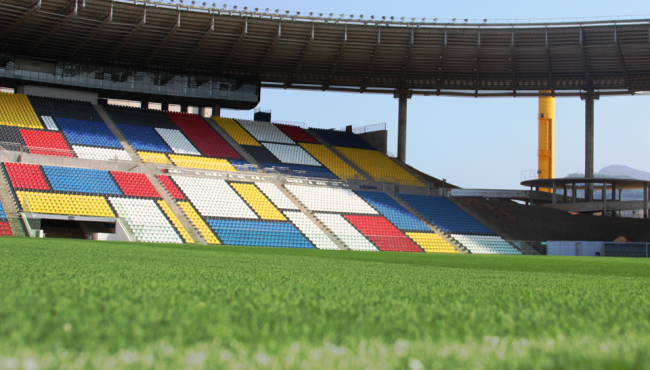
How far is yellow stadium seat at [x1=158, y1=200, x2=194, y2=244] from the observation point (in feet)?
70.2

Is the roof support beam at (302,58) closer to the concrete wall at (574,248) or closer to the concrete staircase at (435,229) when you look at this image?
the concrete staircase at (435,229)

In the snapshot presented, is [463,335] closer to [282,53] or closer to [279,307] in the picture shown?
[279,307]

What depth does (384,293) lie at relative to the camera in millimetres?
3041

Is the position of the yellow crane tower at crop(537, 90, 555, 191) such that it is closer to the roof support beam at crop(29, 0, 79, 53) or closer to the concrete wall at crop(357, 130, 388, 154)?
the concrete wall at crop(357, 130, 388, 154)

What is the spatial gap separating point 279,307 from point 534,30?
31.9m

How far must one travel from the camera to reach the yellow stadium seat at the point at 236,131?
33.6m

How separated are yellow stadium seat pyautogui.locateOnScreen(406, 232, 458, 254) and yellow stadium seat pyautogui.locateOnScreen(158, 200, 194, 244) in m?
10.7

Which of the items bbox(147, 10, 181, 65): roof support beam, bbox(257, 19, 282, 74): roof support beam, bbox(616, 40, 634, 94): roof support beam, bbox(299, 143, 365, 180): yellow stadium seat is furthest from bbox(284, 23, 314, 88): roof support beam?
bbox(616, 40, 634, 94): roof support beam

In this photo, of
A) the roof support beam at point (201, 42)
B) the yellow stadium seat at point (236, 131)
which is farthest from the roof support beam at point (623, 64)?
the roof support beam at point (201, 42)

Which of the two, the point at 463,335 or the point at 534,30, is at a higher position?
the point at 534,30

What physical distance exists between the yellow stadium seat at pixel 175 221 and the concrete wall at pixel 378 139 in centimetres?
1966

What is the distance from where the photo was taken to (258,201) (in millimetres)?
26000

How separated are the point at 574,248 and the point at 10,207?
975 inches

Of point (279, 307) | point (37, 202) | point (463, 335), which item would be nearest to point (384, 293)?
point (279, 307)
